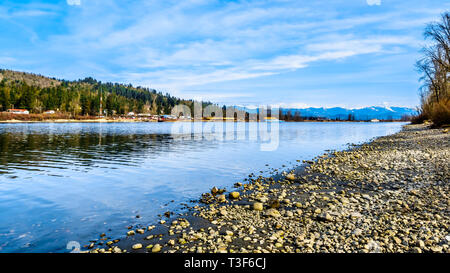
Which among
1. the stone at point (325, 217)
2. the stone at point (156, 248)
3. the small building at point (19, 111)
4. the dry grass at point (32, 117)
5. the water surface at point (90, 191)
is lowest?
the water surface at point (90, 191)

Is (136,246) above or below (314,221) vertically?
below

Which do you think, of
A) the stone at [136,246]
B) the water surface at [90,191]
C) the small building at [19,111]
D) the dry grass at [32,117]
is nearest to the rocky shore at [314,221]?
the stone at [136,246]

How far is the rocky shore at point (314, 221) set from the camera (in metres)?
6.61

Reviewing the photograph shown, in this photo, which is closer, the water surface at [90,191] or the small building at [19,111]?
the water surface at [90,191]

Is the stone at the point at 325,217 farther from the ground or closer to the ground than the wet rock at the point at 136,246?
farther from the ground

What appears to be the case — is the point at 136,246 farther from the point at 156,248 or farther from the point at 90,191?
the point at 90,191

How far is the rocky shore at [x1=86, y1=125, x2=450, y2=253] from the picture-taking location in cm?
661

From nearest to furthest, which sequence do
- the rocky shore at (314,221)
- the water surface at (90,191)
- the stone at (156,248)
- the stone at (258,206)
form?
the rocky shore at (314,221), the stone at (156,248), the water surface at (90,191), the stone at (258,206)

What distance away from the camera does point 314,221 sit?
8203mm

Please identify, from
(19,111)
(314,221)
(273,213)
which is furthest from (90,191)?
(19,111)

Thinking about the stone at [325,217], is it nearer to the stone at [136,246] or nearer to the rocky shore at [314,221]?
the rocky shore at [314,221]

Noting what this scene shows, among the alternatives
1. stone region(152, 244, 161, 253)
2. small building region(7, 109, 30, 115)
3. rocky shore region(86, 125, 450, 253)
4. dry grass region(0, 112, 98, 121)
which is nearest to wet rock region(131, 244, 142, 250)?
rocky shore region(86, 125, 450, 253)

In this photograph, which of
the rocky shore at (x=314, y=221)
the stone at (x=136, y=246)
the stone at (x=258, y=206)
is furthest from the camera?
the stone at (x=258, y=206)
